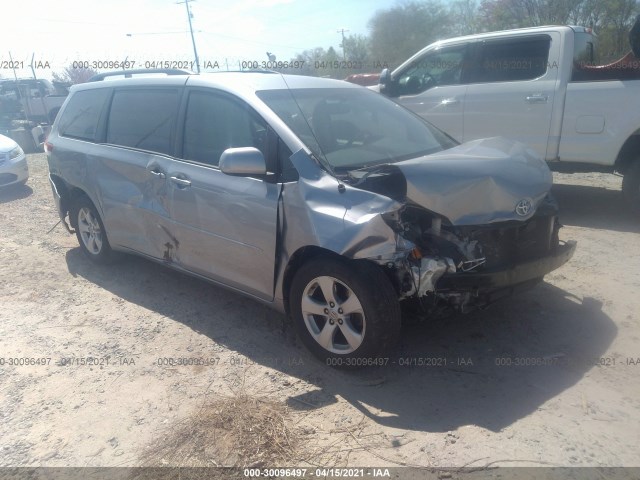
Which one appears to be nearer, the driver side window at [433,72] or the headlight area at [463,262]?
the headlight area at [463,262]

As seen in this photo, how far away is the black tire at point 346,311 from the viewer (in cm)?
306

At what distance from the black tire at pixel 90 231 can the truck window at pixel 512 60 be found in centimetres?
494

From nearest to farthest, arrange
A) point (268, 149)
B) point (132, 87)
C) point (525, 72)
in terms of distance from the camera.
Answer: point (268, 149) → point (132, 87) → point (525, 72)

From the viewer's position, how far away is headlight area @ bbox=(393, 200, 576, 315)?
9.91 ft

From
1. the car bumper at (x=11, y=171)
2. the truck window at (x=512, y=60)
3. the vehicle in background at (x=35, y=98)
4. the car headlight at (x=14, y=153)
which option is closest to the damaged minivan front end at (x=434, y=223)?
the truck window at (x=512, y=60)

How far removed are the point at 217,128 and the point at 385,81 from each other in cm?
419

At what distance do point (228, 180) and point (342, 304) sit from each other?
1.23 metres

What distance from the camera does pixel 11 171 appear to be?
9.46 metres

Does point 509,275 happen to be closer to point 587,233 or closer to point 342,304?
point 342,304

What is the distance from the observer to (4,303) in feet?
15.6

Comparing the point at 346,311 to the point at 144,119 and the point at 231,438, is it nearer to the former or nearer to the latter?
the point at 231,438

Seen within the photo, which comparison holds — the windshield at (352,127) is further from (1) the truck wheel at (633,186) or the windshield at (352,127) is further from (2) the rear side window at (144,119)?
(1) the truck wheel at (633,186)

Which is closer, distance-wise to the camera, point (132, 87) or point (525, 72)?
point (132, 87)

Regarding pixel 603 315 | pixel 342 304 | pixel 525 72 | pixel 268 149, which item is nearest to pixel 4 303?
pixel 268 149
